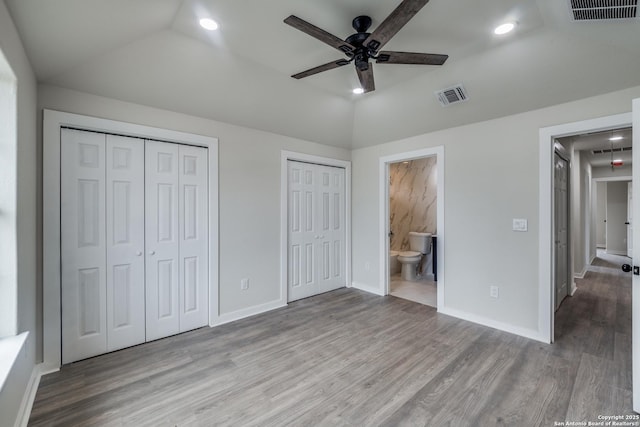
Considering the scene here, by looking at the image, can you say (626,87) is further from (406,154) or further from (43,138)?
(43,138)

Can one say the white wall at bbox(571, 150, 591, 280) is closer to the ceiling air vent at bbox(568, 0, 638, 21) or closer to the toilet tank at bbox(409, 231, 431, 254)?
the toilet tank at bbox(409, 231, 431, 254)

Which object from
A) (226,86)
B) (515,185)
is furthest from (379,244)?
(226,86)

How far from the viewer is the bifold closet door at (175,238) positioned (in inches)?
108

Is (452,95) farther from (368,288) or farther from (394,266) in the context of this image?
(394,266)

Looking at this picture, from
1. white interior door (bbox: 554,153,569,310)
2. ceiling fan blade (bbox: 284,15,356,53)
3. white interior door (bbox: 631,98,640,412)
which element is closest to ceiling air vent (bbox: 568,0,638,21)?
white interior door (bbox: 631,98,640,412)

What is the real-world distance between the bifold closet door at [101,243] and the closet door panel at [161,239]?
0.22 ft

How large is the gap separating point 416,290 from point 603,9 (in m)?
3.63

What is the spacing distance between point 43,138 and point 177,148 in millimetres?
980

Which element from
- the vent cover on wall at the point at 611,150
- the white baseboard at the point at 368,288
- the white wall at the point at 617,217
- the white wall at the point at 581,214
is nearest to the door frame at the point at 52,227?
the white baseboard at the point at 368,288

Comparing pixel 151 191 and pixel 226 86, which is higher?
pixel 226 86

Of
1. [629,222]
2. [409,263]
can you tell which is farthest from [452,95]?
[629,222]

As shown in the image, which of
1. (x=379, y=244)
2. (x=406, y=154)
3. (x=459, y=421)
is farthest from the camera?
(x=379, y=244)

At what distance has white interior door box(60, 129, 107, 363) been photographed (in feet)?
7.59

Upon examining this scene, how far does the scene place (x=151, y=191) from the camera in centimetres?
271
